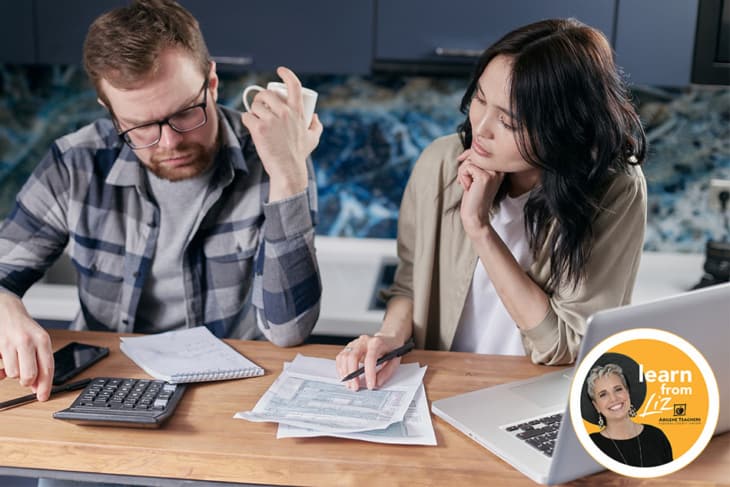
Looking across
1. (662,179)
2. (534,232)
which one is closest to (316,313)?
(534,232)

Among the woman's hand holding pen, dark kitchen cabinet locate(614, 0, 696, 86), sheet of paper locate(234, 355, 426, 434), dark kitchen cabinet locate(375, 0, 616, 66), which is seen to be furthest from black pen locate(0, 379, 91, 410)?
dark kitchen cabinet locate(614, 0, 696, 86)

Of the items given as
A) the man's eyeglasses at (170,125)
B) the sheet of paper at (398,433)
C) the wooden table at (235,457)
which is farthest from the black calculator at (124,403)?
the man's eyeglasses at (170,125)

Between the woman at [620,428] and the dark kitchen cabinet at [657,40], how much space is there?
1470mm

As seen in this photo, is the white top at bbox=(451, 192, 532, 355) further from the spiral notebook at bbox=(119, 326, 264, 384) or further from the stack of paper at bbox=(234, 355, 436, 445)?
the spiral notebook at bbox=(119, 326, 264, 384)

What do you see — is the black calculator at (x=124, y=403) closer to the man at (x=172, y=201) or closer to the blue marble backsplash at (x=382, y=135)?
the man at (x=172, y=201)

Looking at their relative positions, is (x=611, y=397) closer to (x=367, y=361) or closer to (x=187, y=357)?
(x=367, y=361)

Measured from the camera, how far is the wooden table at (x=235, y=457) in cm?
92

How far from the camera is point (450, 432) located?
40.3 inches

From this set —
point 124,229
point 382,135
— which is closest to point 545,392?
point 124,229

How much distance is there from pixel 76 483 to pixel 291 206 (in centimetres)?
61

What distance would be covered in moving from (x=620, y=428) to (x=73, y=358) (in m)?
0.89

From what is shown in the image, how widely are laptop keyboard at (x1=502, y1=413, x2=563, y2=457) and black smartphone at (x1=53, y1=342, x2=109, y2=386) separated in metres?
0.70

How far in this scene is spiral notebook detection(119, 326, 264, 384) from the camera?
116 cm

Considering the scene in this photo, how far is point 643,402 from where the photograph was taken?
0.86 metres
